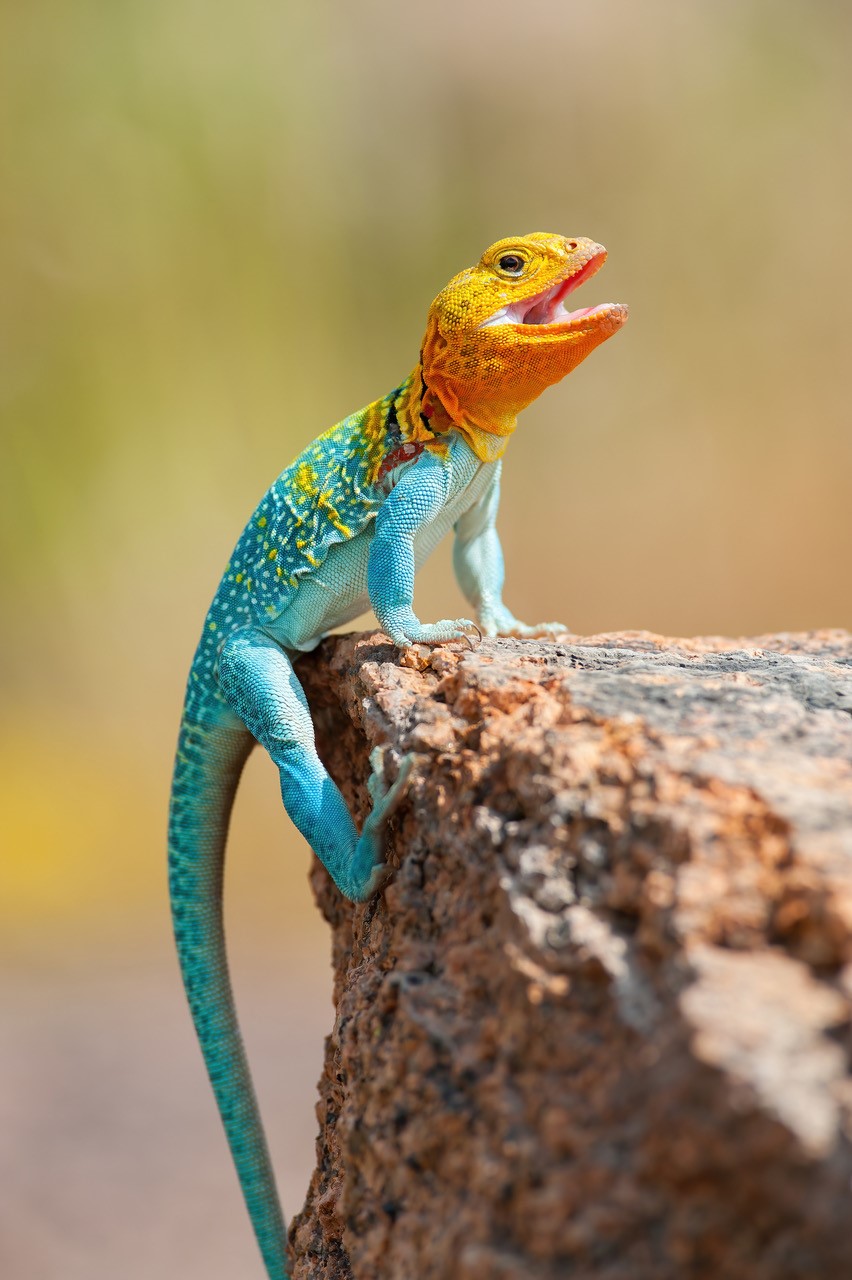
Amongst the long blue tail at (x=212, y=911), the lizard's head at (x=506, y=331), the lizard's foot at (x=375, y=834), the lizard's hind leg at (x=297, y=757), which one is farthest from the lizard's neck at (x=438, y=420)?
the lizard's foot at (x=375, y=834)

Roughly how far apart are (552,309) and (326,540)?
0.81m

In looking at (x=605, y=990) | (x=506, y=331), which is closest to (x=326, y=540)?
(x=506, y=331)

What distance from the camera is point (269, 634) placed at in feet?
8.84

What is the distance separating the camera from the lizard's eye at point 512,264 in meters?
2.68

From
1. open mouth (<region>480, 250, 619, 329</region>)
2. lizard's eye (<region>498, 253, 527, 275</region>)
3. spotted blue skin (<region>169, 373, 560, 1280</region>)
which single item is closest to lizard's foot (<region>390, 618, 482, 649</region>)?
spotted blue skin (<region>169, 373, 560, 1280</region>)

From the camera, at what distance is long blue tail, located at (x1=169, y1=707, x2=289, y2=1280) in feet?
8.56

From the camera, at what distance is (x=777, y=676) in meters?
2.05

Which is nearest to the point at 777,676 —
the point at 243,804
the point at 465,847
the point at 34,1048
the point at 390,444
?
the point at 465,847

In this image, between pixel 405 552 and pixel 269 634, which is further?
pixel 269 634

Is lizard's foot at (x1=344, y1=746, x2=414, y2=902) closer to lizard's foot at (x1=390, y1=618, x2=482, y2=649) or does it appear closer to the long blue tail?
lizard's foot at (x1=390, y1=618, x2=482, y2=649)

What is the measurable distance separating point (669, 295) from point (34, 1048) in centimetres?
610

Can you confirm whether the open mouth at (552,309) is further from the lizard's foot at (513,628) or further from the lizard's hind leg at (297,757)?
the lizard's hind leg at (297,757)

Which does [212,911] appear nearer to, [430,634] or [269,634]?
[269,634]

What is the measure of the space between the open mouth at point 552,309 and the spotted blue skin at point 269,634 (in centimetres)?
31
